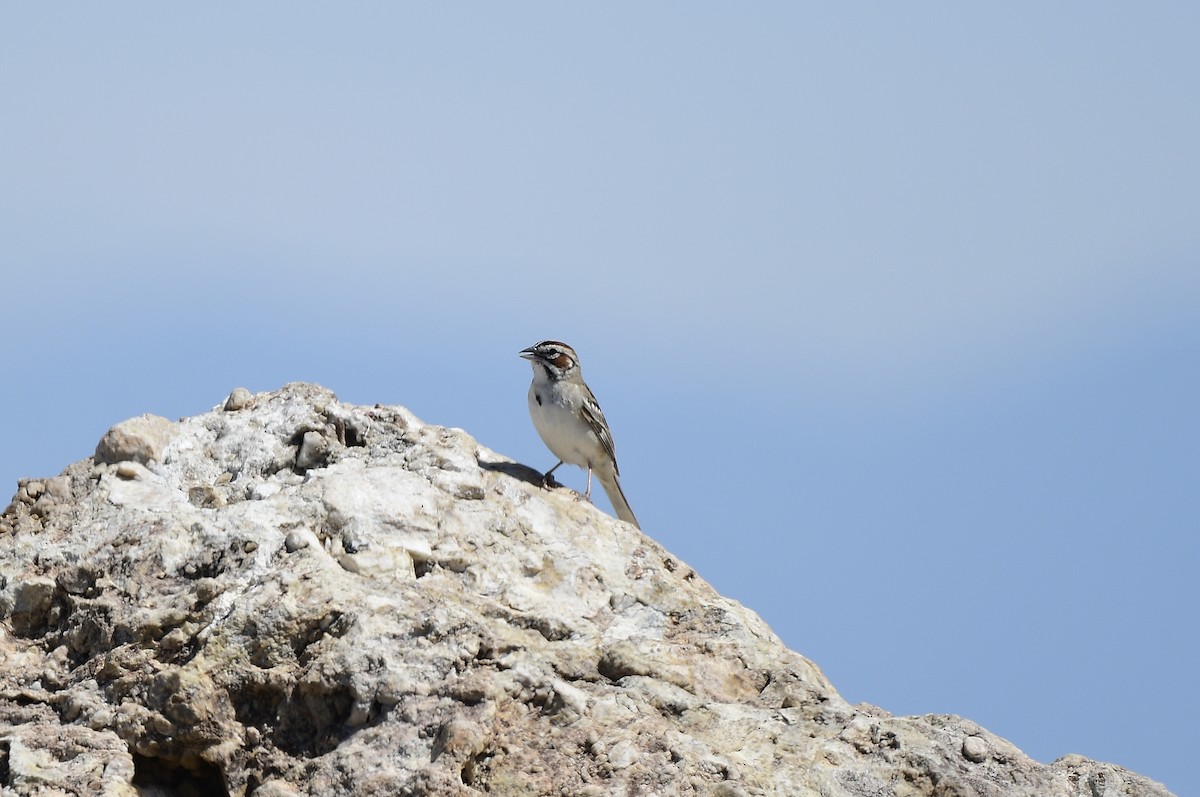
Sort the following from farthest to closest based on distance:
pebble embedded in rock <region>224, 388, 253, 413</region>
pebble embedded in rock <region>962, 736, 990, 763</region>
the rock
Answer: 1. pebble embedded in rock <region>224, 388, 253, 413</region>
2. the rock
3. pebble embedded in rock <region>962, 736, 990, 763</region>

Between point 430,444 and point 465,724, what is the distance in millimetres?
2619

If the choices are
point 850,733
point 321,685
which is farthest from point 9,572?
point 850,733

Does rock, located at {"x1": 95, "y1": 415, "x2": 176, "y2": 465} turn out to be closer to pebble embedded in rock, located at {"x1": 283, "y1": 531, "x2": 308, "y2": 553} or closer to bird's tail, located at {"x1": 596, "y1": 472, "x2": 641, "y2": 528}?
pebble embedded in rock, located at {"x1": 283, "y1": 531, "x2": 308, "y2": 553}

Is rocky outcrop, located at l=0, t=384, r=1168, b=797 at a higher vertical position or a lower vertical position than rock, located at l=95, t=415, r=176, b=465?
lower

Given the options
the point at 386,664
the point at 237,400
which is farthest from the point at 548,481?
the point at 386,664

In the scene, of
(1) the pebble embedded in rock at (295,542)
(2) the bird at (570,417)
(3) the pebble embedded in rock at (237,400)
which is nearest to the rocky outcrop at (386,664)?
(1) the pebble embedded in rock at (295,542)

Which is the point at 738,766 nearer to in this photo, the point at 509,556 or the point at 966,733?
the point at 966,733

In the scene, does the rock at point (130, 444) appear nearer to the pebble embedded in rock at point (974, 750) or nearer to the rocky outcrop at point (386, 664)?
the rocky outcrop at point (386, 664)

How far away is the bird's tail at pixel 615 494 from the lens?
451 inches

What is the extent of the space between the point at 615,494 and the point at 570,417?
812 millimetres

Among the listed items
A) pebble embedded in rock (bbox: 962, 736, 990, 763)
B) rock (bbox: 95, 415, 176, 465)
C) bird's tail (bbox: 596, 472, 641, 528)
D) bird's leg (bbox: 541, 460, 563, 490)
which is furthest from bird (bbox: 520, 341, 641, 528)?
pebble embedded in rock (bbox: 962, 736, 990, 763)

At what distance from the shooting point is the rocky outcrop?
20.2ft

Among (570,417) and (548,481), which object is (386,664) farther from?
(570,417)

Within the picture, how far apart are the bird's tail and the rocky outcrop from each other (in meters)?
3.44
